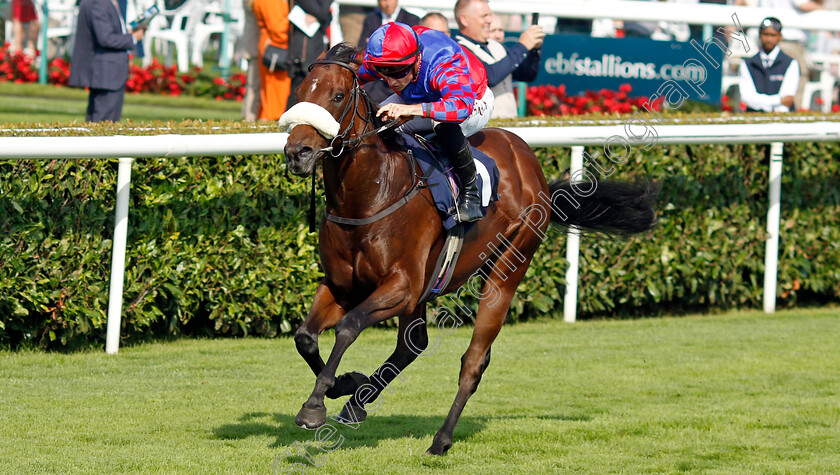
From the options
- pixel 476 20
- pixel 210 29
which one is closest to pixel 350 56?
pixel 476 20

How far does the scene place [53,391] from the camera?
565cm

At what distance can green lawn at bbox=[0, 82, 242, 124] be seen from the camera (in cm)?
1162

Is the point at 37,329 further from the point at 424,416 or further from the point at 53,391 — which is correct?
the point at 424,416

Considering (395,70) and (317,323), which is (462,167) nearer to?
(395,70)

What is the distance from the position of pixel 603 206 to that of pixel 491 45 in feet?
7.98

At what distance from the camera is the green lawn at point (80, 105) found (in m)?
11.6

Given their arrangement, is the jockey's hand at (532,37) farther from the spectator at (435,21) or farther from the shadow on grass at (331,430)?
the shadow on grass at (331,430)

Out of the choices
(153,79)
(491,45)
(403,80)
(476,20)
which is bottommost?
(403,80)

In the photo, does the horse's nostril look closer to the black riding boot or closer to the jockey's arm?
the jockey's arm

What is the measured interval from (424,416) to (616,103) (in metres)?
6.56

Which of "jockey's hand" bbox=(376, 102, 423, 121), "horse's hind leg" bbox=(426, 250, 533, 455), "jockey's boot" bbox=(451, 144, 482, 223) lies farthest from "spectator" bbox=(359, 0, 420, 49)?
"jockey's hand" bbox=(376, 102, 423, 121)

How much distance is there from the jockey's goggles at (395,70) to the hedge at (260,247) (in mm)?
2170

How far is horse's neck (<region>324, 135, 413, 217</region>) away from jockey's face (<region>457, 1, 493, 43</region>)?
3466mm

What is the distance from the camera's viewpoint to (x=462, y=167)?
4832mm
